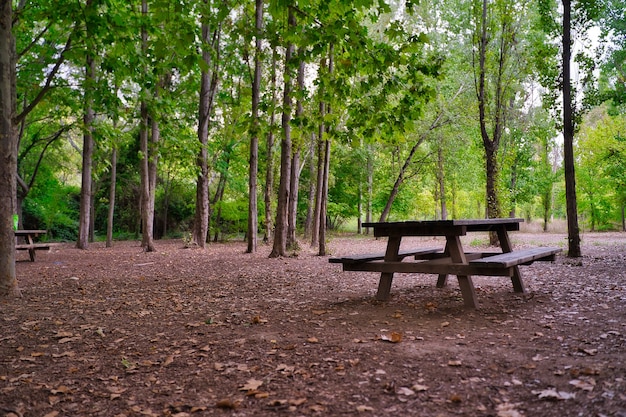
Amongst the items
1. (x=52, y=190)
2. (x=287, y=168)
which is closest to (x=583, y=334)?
(x=287, y=168)

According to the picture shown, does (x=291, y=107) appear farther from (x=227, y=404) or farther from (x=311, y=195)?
(x=311, y=195)

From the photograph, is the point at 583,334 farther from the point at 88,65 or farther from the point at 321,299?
the point at 88,65

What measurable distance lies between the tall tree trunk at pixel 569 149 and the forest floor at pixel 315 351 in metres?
4.02

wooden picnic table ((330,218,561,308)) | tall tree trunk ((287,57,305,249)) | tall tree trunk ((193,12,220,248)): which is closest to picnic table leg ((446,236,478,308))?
wooden picnic table ((330,218,561,308))

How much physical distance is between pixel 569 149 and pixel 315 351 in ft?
32.2

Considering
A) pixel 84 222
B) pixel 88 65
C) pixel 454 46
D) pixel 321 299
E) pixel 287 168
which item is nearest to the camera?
pixel 321 299

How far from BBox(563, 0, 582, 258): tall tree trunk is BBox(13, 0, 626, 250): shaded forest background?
473 millimetres

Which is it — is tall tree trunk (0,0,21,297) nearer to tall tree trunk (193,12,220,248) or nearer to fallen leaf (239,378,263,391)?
fallen leaf (239,378,263,391)

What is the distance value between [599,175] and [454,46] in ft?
58.2

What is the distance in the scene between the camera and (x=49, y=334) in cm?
455

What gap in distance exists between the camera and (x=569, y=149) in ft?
35.9

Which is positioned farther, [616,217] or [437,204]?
[437,204]

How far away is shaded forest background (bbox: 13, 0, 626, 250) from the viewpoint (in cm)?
545

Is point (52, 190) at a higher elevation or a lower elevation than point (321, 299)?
higher
